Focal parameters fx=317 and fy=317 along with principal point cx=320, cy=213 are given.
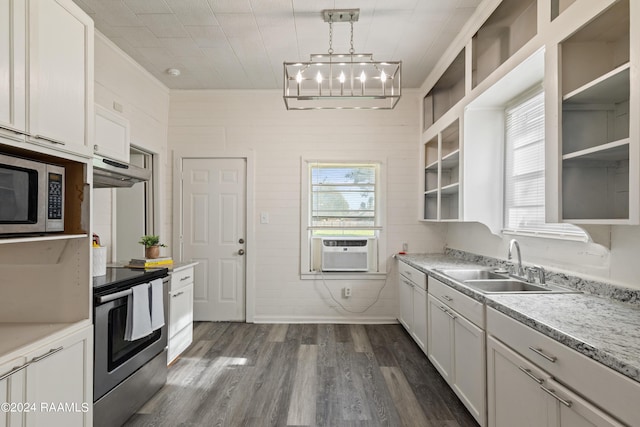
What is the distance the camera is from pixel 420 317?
300 centimetres

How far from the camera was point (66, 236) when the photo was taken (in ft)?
4.92

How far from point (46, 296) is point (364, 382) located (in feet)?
7.22

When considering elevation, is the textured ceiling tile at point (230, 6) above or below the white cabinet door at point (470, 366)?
above

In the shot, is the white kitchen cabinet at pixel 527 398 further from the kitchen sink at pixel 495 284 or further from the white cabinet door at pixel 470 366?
the kitchen sink at pixel 495 284

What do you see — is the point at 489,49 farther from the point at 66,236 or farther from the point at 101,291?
the point at 101,291

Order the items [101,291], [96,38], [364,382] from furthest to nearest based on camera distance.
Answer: [96,38] → [364,382] → [101,291]

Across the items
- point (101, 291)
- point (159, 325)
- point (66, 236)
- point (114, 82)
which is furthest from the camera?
Answer: point (114, 82)

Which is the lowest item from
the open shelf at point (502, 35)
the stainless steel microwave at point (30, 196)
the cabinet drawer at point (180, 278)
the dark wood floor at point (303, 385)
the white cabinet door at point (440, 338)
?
the dark wood floor at point (303, 385)

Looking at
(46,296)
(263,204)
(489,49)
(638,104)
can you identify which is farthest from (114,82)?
(638,104)

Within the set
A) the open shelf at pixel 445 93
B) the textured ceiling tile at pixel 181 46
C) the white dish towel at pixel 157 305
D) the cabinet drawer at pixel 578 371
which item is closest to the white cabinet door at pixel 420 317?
the cabinet drawer at pixel 578 371

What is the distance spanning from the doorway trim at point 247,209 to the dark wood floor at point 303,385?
1.76 ft

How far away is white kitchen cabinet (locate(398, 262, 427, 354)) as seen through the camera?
2.91 m

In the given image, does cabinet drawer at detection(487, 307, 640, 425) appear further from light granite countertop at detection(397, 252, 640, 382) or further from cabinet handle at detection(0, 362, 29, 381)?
cabinet handle at detection(0, 362, 29, 381)

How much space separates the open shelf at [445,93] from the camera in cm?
291
